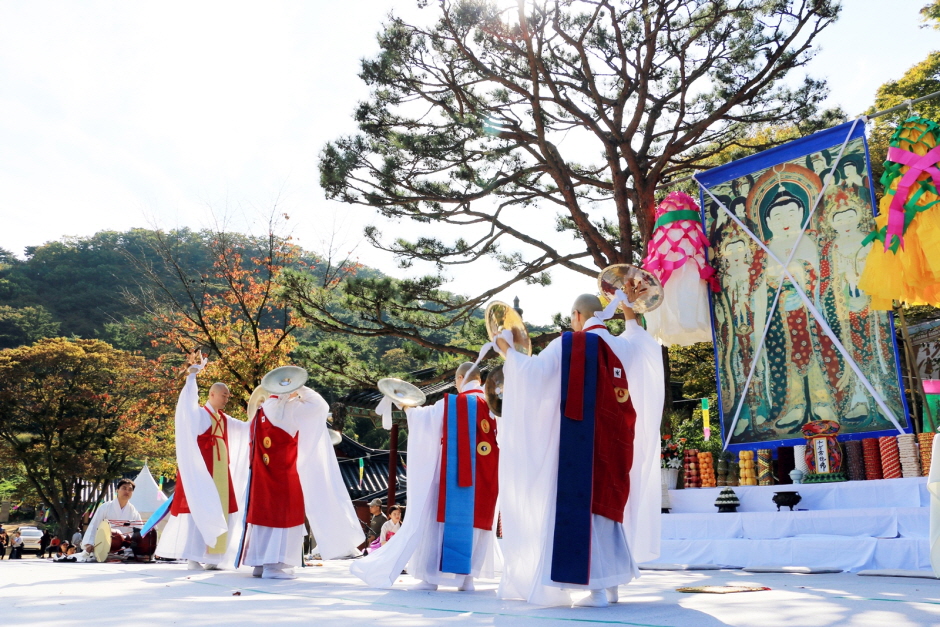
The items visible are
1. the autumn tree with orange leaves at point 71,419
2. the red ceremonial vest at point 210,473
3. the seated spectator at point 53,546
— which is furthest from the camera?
the autumn tree with orange leaves at point 71,419

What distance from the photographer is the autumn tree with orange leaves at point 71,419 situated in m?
20.1

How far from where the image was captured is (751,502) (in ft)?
24.2

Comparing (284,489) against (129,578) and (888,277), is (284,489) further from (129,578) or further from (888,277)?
(888,277)

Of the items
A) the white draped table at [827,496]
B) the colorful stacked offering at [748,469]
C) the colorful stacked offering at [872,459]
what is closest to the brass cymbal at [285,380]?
the white draped table at [827,496]

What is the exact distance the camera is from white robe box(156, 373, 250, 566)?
7125mm

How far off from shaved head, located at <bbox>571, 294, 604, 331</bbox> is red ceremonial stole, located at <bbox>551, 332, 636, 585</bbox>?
9.9 inches

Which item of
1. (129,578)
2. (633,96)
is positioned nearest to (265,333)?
(633,96)

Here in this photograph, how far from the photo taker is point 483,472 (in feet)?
18.5

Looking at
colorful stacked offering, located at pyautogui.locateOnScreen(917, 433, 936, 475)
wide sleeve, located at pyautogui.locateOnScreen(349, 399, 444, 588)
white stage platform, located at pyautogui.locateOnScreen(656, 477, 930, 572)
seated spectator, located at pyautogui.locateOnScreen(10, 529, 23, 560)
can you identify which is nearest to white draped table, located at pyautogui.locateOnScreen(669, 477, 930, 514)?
white stage platform, located at pyautogui.locateOnScreen(656, 477, 930, 572)

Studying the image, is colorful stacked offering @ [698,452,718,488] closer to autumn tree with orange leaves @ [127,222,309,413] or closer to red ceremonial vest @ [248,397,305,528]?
red ceremonial vest @ [248,397,305,528]

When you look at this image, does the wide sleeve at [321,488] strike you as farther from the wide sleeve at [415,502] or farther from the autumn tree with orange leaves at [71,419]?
the autumn tree with orange leaves at [71,419]

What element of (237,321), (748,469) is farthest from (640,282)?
(237,321)

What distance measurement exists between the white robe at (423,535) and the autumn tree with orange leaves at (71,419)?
15.4 metres

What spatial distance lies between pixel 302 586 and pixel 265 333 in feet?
30.2
